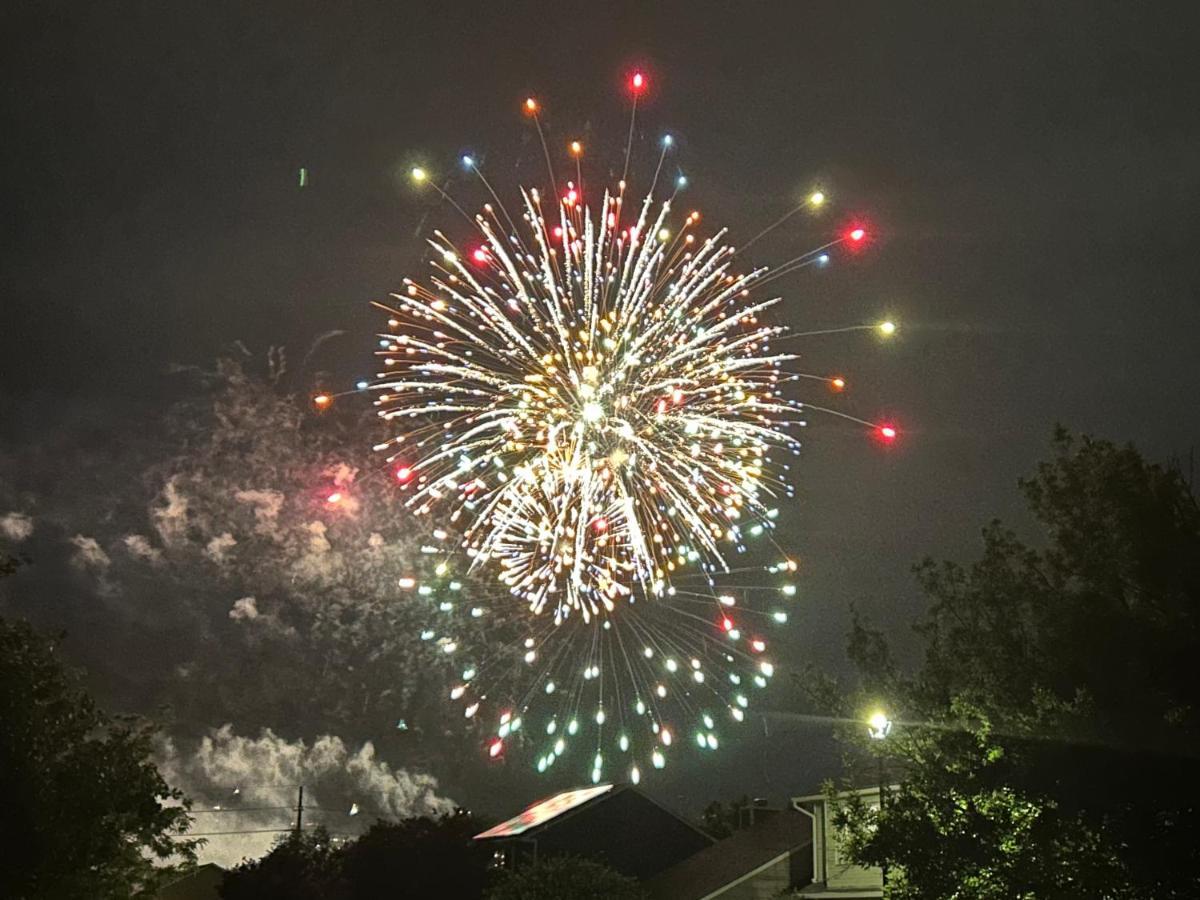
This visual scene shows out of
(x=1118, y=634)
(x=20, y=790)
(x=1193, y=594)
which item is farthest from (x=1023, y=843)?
(x=20, y=790)

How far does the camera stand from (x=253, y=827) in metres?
65.9

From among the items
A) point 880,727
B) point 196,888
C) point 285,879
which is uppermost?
point 880,727

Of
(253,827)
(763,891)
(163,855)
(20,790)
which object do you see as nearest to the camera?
(20,790)

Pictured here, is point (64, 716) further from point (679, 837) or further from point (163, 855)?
point (679, 837)

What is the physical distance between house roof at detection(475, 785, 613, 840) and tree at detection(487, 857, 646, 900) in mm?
10270

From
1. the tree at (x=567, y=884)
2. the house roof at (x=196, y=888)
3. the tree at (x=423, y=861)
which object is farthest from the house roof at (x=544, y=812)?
the house roof at (x=196, y=888)

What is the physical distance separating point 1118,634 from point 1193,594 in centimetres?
116

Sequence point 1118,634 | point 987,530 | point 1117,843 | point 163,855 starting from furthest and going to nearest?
point 163,855 < point 987,530 < point 1118,634 < point 1117,843

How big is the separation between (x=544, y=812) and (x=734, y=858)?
542 inches

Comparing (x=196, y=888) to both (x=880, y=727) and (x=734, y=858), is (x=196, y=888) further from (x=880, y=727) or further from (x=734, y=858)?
(x=880, y=727)

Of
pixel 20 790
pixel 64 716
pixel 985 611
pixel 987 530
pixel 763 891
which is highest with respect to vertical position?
pixel 987 530

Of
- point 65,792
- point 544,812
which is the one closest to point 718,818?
point 544,812

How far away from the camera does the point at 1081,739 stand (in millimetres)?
15625

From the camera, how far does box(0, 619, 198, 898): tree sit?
20.5 m
